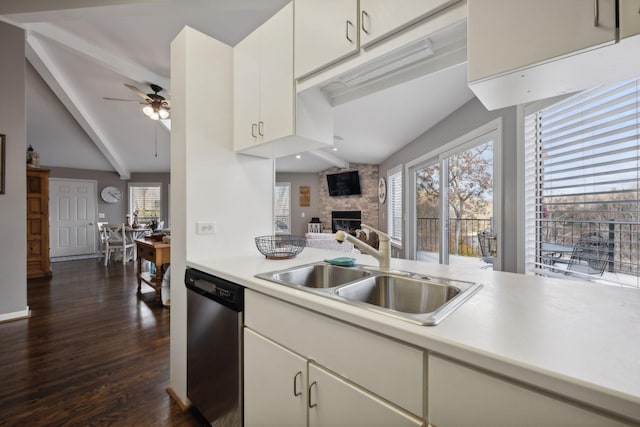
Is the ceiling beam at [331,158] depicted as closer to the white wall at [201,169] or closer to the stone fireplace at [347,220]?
the stone fireplace at [347,220]

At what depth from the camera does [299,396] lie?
1.00 metres

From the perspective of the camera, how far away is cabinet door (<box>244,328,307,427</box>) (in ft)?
3.30

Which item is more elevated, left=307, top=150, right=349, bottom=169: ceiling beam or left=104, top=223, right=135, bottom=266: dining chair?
left=307, top=150, right=349, bottom=169: ceiling beam

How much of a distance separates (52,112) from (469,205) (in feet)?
23.6

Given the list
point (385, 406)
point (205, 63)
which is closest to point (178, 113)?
point (205, 63)

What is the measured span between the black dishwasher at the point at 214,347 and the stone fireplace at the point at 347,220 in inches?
244

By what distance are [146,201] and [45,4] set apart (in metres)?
6.15

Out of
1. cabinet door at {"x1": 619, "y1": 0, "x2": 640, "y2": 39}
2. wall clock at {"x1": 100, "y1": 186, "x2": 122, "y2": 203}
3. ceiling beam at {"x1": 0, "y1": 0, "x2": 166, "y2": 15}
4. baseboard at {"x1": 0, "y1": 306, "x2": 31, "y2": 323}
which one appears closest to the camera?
cabinet door at {"x1": 619, "y1": 0, "x2": 640, "y2": 39}

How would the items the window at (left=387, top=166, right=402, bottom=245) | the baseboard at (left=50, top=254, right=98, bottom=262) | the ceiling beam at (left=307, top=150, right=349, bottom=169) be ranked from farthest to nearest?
the ceiling beam at (left=307, top=150, right=349, bottom=169) < the baseboard at (left=50, top=254, right=98, bottom=262) < the window at (left=387, top=166, right=402, bottom=245)

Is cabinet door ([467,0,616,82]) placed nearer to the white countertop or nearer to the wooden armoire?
the white countertop

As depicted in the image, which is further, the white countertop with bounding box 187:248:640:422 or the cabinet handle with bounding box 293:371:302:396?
the cabinet handle with bounding box 293:371:302:396

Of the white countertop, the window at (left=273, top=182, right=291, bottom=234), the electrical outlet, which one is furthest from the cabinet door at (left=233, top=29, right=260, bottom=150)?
the window at (left=273, top=182, right=291, bottom=234)

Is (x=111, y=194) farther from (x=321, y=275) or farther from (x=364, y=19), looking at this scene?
(x=364, y=19)

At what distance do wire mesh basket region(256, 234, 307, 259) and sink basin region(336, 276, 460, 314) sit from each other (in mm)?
637
